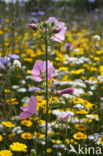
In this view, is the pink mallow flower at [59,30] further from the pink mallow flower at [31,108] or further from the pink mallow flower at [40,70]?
the pink mallow flower at [31,108]

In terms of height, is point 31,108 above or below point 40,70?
below

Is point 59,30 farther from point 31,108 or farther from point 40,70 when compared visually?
point 31,108

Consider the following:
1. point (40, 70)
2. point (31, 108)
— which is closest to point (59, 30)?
point (40, 70)

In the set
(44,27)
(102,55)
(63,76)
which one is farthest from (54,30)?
(102,55)

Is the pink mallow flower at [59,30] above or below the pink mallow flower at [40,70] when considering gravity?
above

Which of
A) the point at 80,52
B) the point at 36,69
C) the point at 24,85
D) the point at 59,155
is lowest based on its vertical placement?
the point at 59,155

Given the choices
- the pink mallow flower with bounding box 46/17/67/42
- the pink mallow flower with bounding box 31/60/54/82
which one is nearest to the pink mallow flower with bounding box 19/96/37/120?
the pink mallow flower with bounding box 31/60/54/82

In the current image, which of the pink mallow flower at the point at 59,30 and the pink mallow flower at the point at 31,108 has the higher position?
the pink mallow flower at the point at 59,30

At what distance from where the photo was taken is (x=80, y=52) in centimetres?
327

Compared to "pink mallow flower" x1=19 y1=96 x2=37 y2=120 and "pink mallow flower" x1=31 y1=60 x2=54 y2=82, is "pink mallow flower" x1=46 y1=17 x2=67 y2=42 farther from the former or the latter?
"pink mallow flower" x1=19 y1=96 x2=37 y2=120

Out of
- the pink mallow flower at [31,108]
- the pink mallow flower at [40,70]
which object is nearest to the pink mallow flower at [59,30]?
the pink mallow flower at [40,70]

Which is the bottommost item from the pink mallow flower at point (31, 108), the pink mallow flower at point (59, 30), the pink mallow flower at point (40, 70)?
the pink mallow flower at point (31, 108)

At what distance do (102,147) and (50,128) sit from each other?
329 millimetres

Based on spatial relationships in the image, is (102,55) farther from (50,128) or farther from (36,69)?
(36,69)
